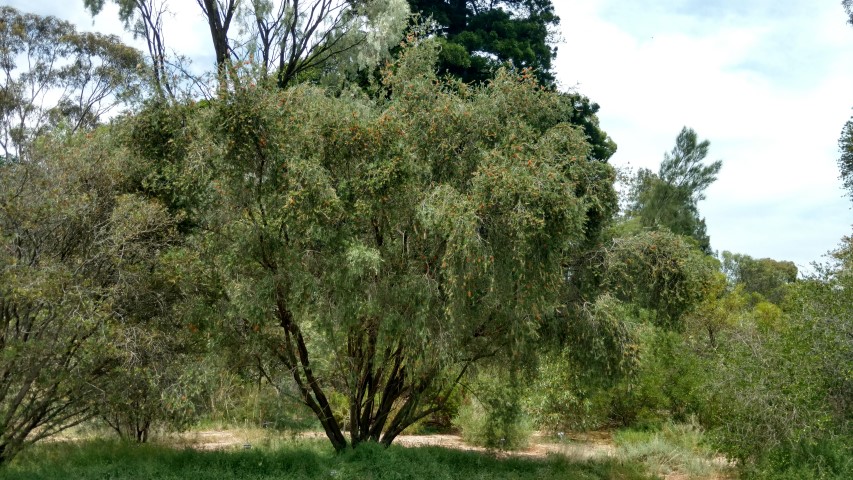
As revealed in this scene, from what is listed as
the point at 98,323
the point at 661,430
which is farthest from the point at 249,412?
the point at 661,430

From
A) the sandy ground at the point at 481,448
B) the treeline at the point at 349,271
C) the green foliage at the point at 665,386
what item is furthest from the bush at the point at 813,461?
the green foliage at the point at 665,386

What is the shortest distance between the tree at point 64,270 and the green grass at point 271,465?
684 mm

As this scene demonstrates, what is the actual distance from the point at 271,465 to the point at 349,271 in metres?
3.58

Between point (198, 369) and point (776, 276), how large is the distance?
142 ft

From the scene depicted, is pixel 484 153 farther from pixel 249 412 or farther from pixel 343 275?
pixel 249 412

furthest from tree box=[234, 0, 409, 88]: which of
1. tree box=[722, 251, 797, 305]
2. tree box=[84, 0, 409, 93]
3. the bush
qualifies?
tree box=[722, 251, 797, 305]

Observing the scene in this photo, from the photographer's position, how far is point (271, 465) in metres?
10.6

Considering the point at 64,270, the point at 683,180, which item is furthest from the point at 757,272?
the point at 64,270

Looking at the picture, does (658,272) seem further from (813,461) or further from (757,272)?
(757,272)

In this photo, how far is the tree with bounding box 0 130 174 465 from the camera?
862 centimetres

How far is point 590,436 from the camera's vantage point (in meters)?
18.7

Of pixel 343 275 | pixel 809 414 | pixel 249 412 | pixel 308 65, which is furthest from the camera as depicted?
pixel 308 65

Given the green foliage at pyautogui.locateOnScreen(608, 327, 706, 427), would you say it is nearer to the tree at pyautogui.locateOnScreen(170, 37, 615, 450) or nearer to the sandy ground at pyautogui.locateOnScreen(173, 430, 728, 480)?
the sandy ground at pyautogui.locateOnScreen(173, 430, 728, 480)

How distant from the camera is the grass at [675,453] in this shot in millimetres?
12756
